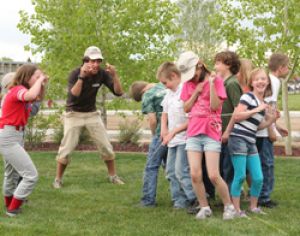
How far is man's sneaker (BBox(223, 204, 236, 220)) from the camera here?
5.88 metres

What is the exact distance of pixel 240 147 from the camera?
6.04 m

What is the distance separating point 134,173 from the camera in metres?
9.38

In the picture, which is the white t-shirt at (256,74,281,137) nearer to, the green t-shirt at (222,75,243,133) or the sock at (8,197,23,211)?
the green t-shirt at (222,75,243,133)

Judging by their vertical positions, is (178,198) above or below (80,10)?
below

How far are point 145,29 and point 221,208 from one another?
743 centimetres

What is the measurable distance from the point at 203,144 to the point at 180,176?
629mm

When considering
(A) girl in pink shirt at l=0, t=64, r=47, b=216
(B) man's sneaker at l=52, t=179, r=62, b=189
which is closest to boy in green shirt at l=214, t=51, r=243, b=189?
(A) girl in pink shirt at l=0, t=64, r=47, b=216

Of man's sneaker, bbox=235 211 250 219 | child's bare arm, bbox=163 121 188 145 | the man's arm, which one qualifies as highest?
the man's arm

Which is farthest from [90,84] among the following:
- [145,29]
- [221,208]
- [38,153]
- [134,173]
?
[145,29]

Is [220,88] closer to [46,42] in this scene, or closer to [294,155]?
[294,155]

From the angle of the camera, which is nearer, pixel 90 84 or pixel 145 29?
pixel 90 84

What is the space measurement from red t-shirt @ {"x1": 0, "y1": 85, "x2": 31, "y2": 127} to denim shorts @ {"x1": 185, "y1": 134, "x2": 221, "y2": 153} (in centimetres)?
184

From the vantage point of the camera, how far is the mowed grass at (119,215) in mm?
5516

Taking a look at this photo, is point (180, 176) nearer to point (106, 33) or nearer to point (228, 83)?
point (228, 83)
